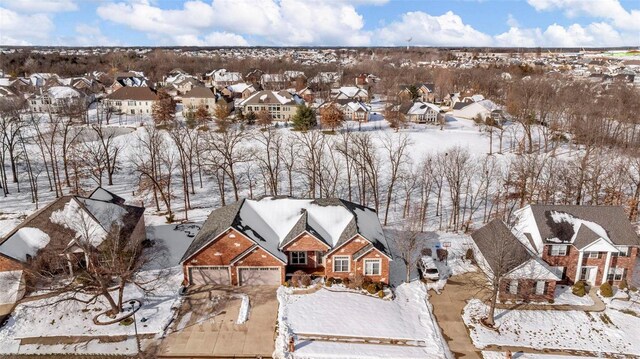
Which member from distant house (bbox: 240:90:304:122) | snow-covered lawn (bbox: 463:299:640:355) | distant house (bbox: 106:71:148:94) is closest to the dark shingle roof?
snow-covered lawn (bbox: 463:299:640:355)

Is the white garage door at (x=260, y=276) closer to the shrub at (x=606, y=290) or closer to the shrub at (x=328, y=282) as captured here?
the shrub at (x=328, y=282)

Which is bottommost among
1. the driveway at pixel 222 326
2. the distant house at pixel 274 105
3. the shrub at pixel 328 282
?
the driveway at pixel 222 326

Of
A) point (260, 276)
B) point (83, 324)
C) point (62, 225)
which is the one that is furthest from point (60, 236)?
point (260, 276)

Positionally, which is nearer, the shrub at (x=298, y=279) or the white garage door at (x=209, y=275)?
the shrub at (x=298, y=279)

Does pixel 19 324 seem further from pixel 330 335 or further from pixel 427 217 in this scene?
pixel 427 217

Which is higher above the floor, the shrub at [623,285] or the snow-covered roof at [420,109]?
the snow-covered roof at [420,109]

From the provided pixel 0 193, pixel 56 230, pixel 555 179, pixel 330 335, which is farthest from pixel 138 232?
pixel 555 179

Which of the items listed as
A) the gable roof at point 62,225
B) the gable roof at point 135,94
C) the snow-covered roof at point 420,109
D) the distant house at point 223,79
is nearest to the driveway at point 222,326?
the gable roof at point 62,225
